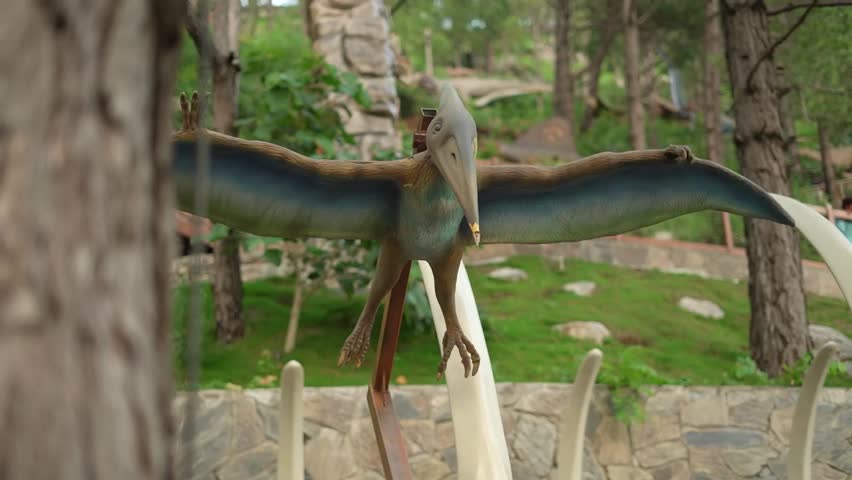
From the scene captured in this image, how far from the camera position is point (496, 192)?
5.37ft

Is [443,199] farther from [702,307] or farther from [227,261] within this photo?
[702,307]

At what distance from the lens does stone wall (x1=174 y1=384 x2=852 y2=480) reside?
338 cm

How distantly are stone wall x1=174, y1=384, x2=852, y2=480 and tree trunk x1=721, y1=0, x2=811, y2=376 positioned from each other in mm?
286

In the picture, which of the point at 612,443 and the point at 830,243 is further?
the point at 612,443

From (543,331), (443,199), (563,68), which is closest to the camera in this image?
(443,199)

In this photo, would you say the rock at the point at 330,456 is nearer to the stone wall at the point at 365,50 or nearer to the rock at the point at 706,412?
the rock at the point at 706,412

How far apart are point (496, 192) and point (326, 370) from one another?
223cm

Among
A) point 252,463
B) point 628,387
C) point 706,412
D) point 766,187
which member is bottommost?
point 252,463

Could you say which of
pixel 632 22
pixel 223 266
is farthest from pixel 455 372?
pixel 632 22

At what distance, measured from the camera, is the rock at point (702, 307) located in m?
4.95

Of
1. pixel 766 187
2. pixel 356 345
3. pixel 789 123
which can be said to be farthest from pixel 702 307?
pixel 356 345

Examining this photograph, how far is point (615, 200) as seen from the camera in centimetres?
164

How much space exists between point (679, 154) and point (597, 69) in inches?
330

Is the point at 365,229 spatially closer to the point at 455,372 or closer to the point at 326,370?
the point at 455,372
